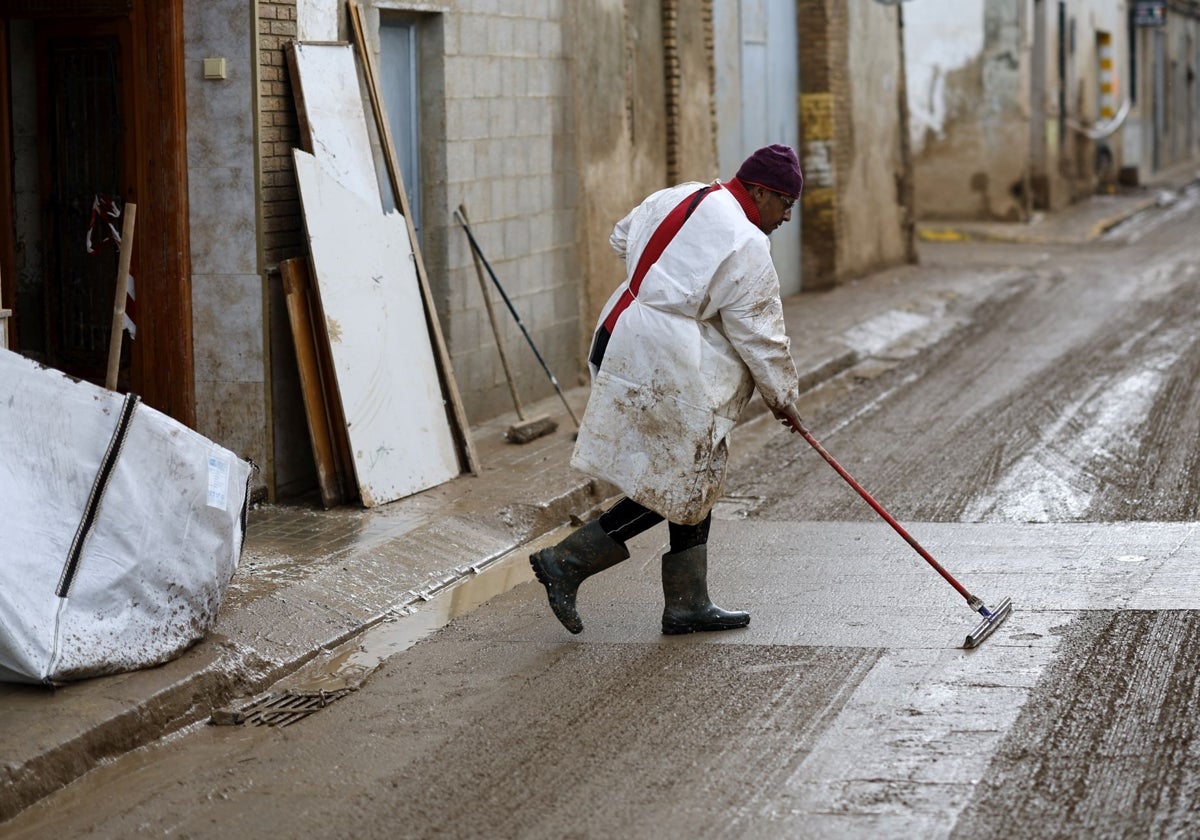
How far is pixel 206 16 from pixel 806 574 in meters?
3.79

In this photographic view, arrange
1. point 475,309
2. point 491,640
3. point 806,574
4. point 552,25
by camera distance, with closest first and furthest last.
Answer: point 491,640, point 806,574, point 475,309, point 552,25

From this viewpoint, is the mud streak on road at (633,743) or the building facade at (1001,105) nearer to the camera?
the mud streak on road at (633,743)


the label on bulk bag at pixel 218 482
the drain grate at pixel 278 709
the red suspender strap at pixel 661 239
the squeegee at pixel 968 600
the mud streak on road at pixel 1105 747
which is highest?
the red suspender strap at pixel 661 239

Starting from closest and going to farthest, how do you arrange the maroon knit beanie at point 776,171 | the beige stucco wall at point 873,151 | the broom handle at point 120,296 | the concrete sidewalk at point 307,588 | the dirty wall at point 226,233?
the concrete sidewalk at point 307,588 → the maroon knit beanie at point 776,171 → the broom handle at point 120,296 → the dirty wall at point 226,233 → the beige stucco wall at point 873,151

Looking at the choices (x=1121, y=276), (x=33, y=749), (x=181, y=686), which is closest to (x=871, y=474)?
(x=181, y=686)

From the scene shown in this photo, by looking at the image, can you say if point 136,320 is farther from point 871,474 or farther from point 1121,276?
point 1121,276

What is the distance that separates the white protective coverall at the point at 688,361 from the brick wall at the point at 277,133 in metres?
2.53

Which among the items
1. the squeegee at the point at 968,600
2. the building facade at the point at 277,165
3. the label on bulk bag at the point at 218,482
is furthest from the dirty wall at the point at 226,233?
the squeegee at the point at 968,600

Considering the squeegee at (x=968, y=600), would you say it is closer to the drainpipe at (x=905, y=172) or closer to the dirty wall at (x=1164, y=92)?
the drainpipe at (x=905, y=172)

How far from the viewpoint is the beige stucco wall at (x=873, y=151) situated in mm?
18156

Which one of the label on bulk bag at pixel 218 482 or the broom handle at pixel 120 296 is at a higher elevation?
the broom handle at pixel 120 296

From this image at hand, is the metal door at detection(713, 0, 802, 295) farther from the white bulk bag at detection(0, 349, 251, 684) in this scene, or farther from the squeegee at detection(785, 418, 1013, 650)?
the white bulk bag at detection(0, 349, 251, 684)

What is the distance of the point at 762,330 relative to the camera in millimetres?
6188

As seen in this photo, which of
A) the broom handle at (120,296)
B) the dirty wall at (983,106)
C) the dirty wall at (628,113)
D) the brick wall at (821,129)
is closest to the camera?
the broom handle at (120,296)
